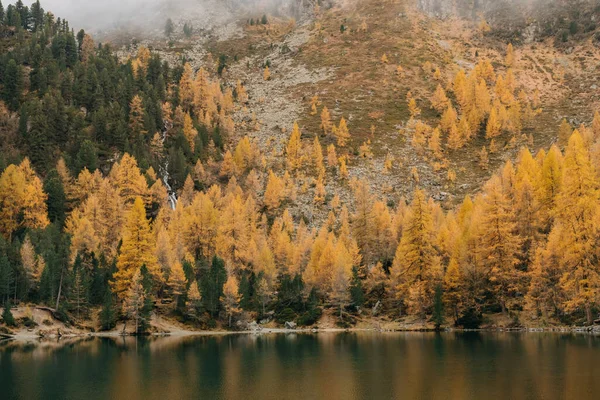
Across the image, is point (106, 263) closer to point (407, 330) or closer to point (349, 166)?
point (407, 330)

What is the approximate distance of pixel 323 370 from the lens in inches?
1672

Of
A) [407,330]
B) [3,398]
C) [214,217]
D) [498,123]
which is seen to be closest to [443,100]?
[498,123]

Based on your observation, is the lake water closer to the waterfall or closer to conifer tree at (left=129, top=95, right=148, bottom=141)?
the waterfall

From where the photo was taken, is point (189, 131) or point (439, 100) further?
point (439, 100)

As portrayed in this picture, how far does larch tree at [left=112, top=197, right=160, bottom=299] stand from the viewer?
8700 centimetres

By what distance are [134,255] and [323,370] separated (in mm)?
54888

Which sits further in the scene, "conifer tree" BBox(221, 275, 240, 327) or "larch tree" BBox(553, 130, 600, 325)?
"conifer tree" BBox(221, 275, 240, 327)

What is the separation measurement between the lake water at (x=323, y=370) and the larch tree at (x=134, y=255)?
79.2 ft

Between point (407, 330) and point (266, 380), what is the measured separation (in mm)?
47396

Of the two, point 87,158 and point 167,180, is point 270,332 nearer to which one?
point 167,180

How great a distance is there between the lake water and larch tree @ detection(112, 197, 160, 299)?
24.1 meters

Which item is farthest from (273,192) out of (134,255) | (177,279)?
(134,255)

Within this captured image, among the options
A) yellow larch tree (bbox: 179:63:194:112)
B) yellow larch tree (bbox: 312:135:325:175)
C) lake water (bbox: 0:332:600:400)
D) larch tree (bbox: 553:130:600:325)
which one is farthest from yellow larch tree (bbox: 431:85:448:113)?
lake water (bbox: 0:332:600:400)

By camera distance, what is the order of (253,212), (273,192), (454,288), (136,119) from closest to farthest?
(454,288) → (253,212) → (273,192) → (136,119)
